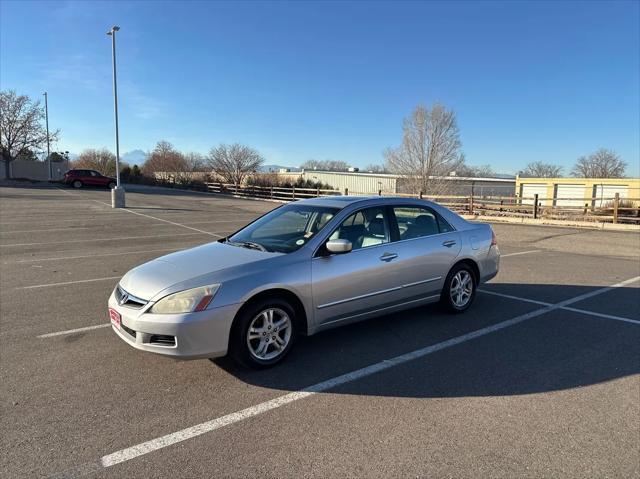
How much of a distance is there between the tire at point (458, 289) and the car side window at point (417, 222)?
0.55m

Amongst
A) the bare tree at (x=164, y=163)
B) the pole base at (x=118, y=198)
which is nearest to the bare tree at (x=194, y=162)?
the bare tree at (x=164, y=163)

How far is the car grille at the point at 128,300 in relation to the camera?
3.84 meters

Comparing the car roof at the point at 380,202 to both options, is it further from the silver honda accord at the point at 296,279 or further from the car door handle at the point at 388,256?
the car door handle at the point at 388,256

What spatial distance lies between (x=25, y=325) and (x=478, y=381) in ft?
16.4

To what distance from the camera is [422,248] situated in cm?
531

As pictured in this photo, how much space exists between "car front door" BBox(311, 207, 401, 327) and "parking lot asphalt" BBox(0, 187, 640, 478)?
0.45 meters

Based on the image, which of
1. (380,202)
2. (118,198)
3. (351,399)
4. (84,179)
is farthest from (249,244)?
(84,179)

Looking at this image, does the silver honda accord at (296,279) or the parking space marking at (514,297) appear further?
the parking space marking at (514,297)

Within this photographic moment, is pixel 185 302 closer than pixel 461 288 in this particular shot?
Yes

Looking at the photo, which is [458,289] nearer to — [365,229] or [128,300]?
[365,229]

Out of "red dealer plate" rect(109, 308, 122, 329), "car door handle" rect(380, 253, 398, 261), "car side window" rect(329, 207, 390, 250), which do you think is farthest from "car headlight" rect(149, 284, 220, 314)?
"car door handle" rect(380, 253, 398, 261)

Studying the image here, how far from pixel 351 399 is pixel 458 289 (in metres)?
2.74

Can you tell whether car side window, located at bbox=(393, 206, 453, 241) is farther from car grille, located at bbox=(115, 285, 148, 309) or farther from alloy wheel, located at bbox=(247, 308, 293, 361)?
car grille, located at bbox=(115, 285, 148, 309)

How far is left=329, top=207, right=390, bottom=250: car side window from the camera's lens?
15.6 ft
